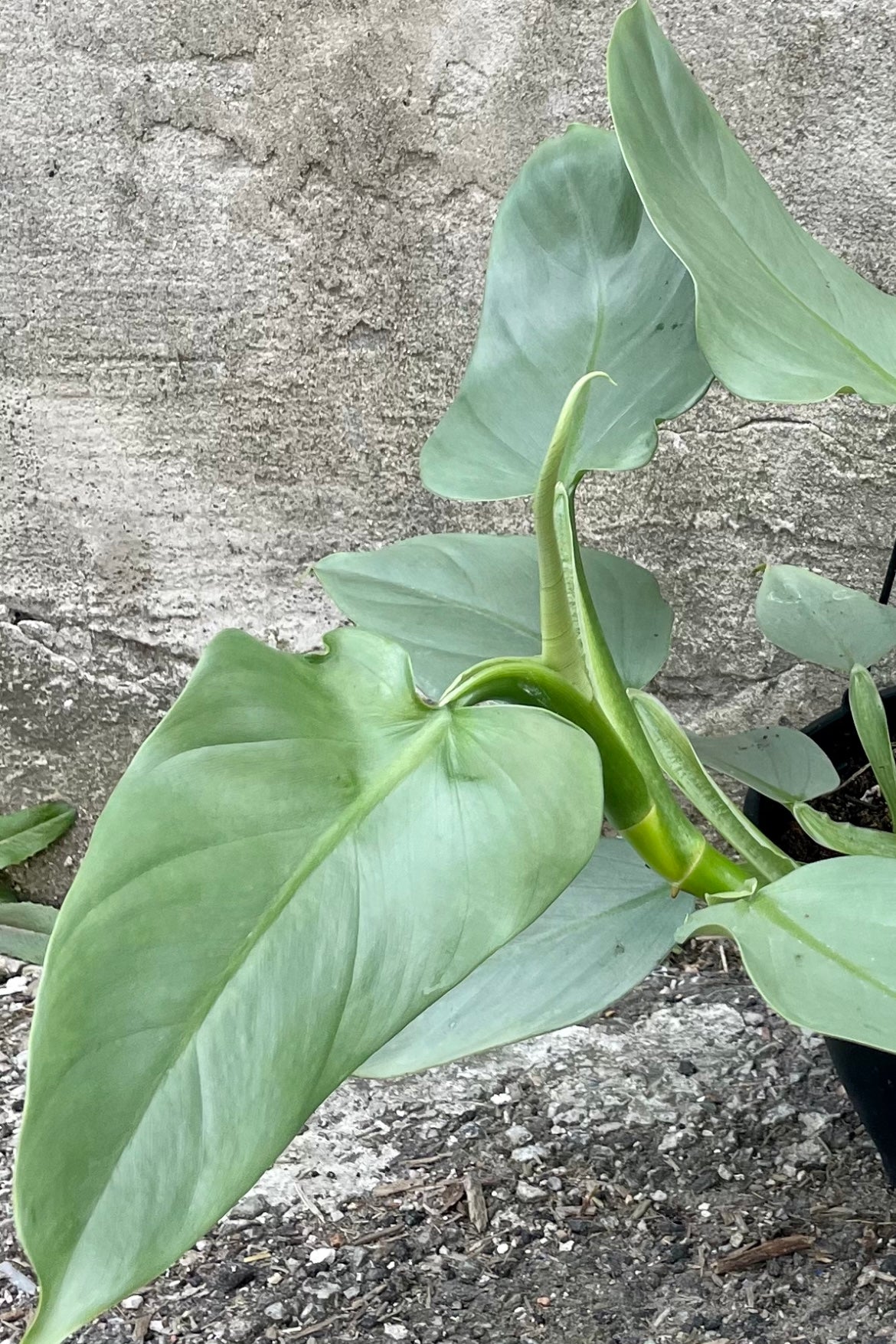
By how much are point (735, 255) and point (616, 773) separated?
0.87ft

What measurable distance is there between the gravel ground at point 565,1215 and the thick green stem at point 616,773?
0.38m

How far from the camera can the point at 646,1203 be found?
3.06ft

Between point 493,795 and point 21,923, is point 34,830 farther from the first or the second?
point 493,795

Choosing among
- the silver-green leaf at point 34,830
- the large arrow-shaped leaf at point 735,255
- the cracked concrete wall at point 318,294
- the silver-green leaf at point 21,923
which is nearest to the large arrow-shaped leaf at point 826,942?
the large arrow-shaped leaf at point 735,255

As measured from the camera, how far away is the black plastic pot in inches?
30.7

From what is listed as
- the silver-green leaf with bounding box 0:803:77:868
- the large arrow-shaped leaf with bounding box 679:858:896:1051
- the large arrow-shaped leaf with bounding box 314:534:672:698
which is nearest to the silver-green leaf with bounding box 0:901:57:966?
the silver-green leaf with bounding box 0:803:77:868

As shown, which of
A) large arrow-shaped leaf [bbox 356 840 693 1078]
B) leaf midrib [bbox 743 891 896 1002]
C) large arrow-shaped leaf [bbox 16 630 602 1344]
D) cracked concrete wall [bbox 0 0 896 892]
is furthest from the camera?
cracked concrete wall [bbox 0 0 896 892]

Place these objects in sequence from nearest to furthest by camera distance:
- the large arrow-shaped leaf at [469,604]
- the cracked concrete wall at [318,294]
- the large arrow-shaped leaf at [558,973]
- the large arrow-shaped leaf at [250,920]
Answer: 1. the large arrow-shaped leaf at [250,920]
2. the large arrow-shaped leaf at [558,973]
3. the large arrow-shaped leaf at [469,604]
4. the cracked concrete wall at [318,294]

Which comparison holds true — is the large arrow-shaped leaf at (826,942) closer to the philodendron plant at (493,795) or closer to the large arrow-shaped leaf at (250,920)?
the philodendron plant at (493,795)

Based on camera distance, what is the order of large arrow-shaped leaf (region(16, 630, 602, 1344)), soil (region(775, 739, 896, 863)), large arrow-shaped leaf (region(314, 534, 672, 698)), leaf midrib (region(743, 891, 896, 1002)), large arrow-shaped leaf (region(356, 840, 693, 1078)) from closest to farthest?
large arrow-shaped leaf (region(16, 630, 602, 1344))
leaf midrib (region(743, 891, 896, 1002))
large arrow-shaped leaf (region(356, 840, 693, 1078))
large arrow-shaped leaf (region(314, 534, 672, 698))
soil (region(775, 739, 896, 863))

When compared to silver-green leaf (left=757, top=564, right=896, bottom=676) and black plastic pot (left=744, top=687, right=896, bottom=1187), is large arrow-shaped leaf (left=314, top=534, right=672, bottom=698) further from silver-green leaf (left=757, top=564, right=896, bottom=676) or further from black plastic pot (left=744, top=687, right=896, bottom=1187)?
black plastic pot (left=744, top=687, right=896, bottom=1187)

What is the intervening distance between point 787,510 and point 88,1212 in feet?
3.25

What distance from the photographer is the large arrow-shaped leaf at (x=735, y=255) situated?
1.75 ft

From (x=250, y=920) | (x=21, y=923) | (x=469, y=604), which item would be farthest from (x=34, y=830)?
(x=250, y=920)
